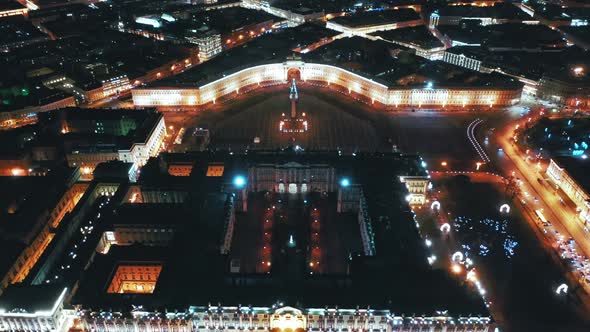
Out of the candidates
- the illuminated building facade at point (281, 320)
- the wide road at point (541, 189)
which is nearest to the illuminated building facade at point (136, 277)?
the illuminated building facade at point (281, 320)

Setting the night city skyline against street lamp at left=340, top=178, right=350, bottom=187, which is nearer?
the night city skyline

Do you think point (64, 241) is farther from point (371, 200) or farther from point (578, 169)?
point (578, 169)

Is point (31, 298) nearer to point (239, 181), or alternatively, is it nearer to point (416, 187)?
point (239, 181)

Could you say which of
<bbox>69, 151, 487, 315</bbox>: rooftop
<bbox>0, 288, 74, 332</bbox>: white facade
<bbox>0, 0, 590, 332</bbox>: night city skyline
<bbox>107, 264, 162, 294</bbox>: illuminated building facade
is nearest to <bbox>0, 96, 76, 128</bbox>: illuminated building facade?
<bbox>0, 0, 590, 332</bbox>: night city skyline

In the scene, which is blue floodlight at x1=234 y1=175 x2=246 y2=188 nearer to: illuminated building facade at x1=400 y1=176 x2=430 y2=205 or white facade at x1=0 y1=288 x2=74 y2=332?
illuminated building facade at x1=400 y1=176 x2=430 y2=205

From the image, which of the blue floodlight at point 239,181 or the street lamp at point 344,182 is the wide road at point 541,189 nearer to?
the street lamp at point 344,182

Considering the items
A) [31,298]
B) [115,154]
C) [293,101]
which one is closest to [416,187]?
[293,101]
